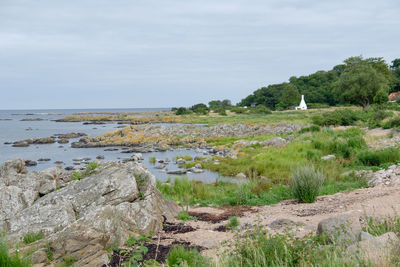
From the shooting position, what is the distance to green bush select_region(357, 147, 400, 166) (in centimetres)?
1439

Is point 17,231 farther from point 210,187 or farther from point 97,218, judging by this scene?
point 210,187

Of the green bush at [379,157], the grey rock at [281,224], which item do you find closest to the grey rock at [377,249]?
the grey rock at [281,224]

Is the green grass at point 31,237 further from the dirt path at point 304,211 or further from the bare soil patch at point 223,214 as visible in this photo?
the bare soil patch at point 223,214

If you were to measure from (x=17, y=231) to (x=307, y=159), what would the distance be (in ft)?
47.3

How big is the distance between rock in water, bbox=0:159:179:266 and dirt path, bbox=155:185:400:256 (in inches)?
36.8

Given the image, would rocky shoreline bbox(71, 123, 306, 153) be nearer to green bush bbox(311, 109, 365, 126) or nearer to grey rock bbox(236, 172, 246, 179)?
green bush bbox(311, 109, 365, 126)

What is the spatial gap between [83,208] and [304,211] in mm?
5645

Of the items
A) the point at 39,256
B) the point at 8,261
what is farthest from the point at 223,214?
the point at 8,261

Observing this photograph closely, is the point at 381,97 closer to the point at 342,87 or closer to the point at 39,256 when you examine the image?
the point at 342,87

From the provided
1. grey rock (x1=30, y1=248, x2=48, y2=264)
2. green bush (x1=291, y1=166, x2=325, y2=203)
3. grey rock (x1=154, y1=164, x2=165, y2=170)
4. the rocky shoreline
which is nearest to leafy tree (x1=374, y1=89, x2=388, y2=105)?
the rocky shoreline

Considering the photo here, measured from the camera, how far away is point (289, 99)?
8438 cm

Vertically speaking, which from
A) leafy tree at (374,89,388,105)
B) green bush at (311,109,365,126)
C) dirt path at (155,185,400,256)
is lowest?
dirt path at (155,185,400,256)

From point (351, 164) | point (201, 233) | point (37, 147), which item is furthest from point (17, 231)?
point (37, 147)

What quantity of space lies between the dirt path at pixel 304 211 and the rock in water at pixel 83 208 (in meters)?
0.94
